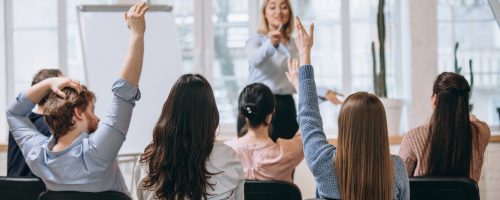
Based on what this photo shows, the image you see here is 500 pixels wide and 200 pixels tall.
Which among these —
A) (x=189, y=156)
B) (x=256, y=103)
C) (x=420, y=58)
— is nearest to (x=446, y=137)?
(x=256, y=103)

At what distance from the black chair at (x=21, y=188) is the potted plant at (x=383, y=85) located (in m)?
3.26

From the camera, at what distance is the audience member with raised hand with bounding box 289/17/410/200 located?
2.36 meters

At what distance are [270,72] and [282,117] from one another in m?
0.29

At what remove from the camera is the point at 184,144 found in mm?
2514

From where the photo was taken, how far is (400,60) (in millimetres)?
5977

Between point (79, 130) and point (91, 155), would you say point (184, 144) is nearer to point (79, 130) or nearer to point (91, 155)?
point (91, 155)

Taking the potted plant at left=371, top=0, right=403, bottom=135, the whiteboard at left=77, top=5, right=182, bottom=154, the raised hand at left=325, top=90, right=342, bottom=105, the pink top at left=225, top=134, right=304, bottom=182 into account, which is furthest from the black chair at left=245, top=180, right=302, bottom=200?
the potted plant at left=371, top=0, right=403, bottom=135

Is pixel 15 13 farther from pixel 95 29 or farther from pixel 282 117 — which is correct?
pixel 282 117

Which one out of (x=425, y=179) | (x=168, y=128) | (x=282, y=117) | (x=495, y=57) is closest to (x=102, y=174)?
(x=168, y=128)

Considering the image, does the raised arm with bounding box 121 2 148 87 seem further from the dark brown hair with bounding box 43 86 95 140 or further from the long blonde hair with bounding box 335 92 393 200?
the long blonde hair with bounding box 335 92 393 200

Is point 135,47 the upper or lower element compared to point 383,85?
upper

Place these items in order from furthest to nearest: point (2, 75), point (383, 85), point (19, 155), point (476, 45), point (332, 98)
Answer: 1. point (2, 75)
2. point (476, 45)
3. point (383, 85)
4. point (332, 98)
5. point (19, 155)

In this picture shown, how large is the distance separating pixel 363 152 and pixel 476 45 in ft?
12.8

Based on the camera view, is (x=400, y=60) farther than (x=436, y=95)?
Yes
